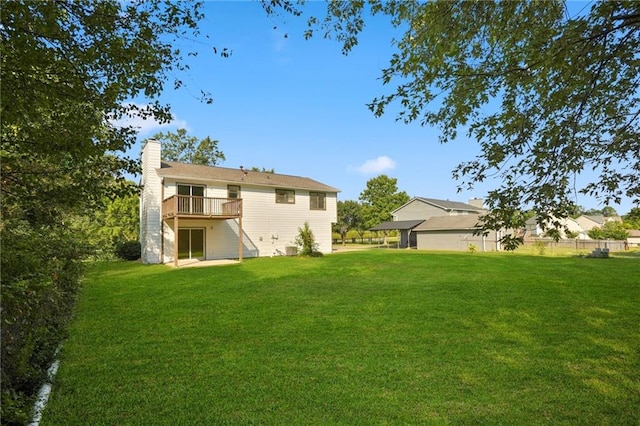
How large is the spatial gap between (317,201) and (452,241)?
1394cm

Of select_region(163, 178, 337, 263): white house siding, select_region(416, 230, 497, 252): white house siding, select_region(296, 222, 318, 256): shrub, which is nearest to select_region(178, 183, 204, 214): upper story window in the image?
select_region(163, 178, 337, 263): white house siding

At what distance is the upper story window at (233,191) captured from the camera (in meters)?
19.4

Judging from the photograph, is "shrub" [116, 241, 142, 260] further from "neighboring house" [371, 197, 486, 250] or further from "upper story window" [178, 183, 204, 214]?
"neighboring house" [371, 197, 486, 250]

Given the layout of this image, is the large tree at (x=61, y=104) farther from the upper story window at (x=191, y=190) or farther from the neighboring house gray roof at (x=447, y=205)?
the neighboring house gray roof at (x=447, y=205)

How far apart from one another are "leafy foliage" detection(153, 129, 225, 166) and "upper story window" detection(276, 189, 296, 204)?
1599cm

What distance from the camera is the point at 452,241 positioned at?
30250mm

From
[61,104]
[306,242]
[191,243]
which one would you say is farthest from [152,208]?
[61,104]

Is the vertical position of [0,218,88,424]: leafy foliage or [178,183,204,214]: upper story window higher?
[178,183,204,214]: upper story window

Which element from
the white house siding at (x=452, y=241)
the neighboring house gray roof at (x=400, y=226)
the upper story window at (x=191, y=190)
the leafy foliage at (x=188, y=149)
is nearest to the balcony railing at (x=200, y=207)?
the upper story window at (x=191, y=190)

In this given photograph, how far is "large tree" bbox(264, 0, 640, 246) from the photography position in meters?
3.18

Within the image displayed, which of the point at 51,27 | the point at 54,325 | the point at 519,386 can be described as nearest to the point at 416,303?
the point at 519,386

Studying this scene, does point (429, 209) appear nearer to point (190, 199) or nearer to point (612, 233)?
point (612, 233)

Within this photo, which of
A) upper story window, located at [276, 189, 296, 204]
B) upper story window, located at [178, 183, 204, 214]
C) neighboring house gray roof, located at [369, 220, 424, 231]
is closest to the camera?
upper story window, located at [178, 183, 204, 214]

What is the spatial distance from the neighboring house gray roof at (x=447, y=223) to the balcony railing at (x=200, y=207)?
1938cm
